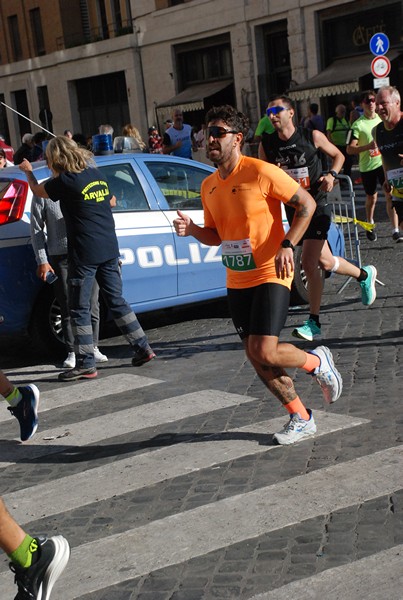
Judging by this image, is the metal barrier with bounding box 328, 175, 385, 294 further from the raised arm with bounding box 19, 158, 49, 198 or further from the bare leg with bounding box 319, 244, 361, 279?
the raised arm with bounding box 19, 158, 49, 198

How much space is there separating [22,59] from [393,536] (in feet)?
161

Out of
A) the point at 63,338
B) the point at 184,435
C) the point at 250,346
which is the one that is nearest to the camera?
the point at 250,346

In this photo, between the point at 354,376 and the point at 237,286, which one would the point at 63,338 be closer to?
the point at 354,376

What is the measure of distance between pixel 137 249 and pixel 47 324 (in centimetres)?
102

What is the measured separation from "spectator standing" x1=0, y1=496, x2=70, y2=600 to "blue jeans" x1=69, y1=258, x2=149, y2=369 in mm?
4149

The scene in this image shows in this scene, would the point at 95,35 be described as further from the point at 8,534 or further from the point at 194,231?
the point at 8,534

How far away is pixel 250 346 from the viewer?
570cm

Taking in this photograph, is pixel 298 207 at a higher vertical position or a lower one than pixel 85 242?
higher

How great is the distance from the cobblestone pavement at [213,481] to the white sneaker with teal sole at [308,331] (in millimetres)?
229

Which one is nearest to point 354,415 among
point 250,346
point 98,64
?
point 250,346

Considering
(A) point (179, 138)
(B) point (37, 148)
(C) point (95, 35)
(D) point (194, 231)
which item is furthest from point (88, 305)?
(C) point (95, 35)

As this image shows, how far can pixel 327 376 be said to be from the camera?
6.06 meters

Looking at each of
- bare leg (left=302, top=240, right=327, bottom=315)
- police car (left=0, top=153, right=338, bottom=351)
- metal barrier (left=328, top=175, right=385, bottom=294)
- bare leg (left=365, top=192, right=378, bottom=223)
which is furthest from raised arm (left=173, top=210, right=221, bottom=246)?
bare leg (left=365, top=192, right=378, bottom=223)

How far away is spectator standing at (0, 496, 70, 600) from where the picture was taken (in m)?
3.94
